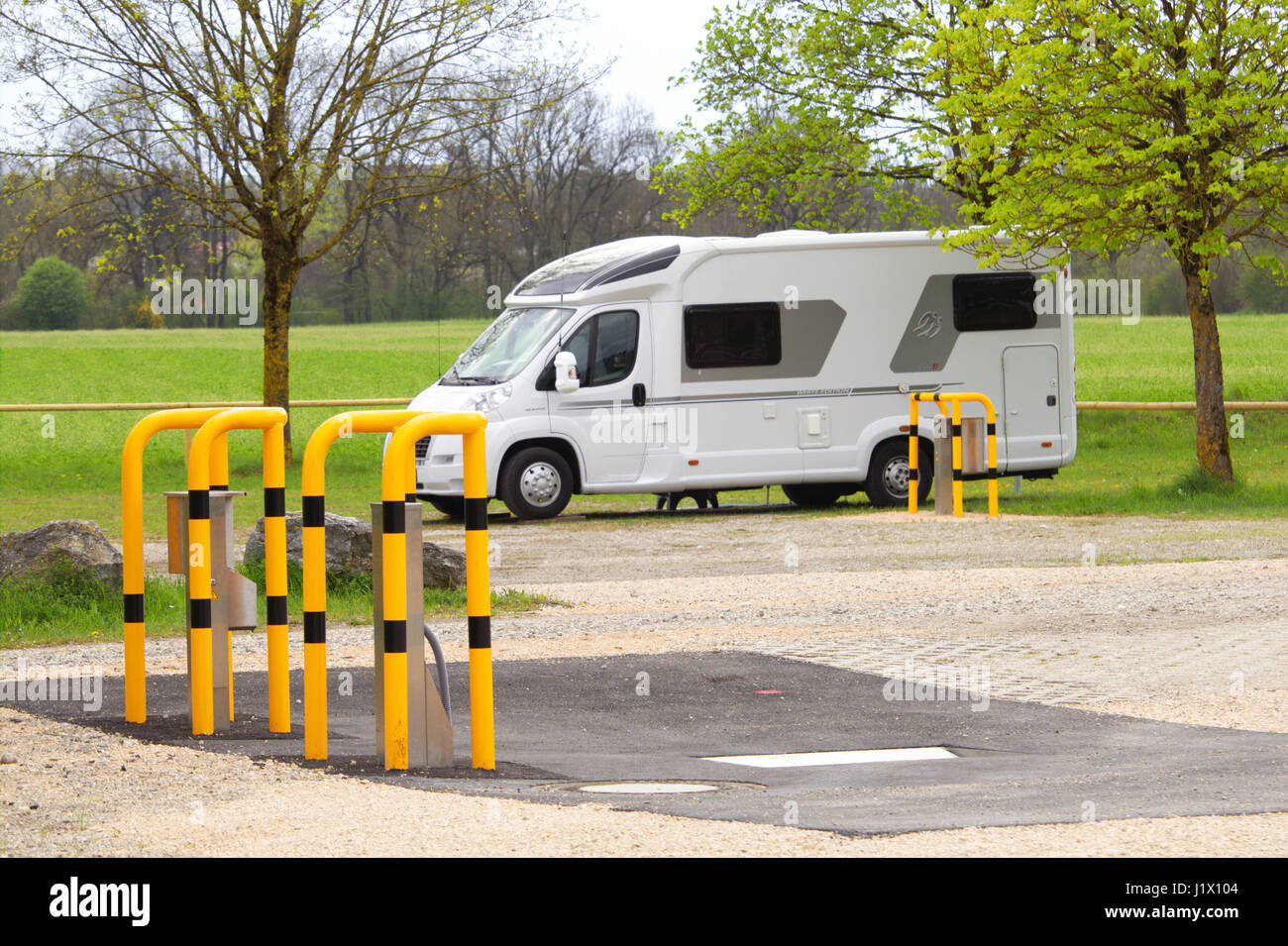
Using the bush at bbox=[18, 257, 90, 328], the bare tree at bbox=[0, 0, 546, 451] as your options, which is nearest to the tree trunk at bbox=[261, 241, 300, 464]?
the bare tree at bbox=[0, 0, 546, 451]

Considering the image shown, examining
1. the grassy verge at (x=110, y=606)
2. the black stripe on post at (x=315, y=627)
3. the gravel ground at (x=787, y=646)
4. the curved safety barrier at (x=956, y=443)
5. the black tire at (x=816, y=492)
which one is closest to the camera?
the gravel ground at (x=787, y=646)

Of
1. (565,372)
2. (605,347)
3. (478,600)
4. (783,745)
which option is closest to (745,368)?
(605,347)

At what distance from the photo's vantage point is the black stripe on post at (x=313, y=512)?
6.47 metres

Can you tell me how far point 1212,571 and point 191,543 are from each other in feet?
27.3

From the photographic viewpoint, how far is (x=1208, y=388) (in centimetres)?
2127

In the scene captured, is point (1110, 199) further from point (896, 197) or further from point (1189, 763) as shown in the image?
point (1189, 763)

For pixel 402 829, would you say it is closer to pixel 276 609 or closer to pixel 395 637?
pixel 395 637

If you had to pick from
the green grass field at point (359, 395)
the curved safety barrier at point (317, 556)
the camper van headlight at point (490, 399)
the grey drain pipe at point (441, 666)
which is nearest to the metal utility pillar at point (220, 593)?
the curved safety barrier at point (317, 556)

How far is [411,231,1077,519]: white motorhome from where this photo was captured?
18844 millimetres

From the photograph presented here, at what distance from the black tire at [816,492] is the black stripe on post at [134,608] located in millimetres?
13787

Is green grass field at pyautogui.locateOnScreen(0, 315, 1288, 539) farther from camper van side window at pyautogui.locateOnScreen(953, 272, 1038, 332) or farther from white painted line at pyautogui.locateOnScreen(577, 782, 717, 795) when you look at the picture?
white painted line at pyautogui.locateOnScreen(577, 782, 717, 795)

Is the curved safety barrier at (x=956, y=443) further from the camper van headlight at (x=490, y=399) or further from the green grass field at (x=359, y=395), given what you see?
the camper van headlight at (x=490, y=399)

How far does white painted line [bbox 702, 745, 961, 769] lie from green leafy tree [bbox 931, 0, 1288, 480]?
13766 millimetres
